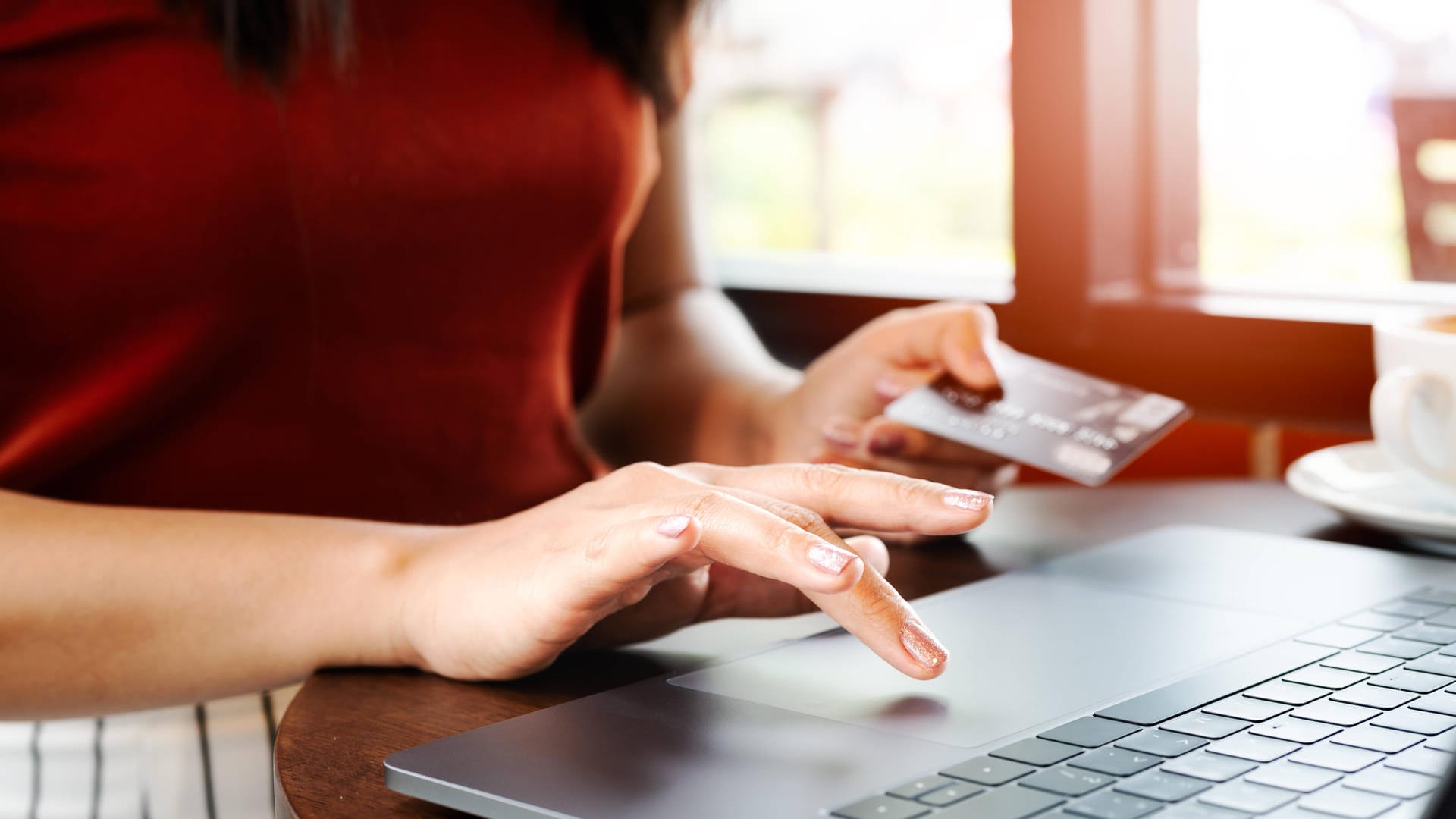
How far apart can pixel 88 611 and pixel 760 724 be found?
332mm

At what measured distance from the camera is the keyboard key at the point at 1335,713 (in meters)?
0.49

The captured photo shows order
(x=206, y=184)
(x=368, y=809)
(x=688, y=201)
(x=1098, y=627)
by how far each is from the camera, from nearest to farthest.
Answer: (x=368, y=809) → (x=1098, y=627) → (x=206, y=184) → (x=688, y=201)

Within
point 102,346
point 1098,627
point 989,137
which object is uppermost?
point 989,137

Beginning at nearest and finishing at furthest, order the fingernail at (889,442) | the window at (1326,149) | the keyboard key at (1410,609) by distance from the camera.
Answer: the keyboard key at (1410,609), the fingernail at (889,442), the window at (1326,149)

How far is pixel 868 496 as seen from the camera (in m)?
0.60

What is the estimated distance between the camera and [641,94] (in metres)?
1.08

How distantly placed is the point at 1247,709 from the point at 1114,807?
0.11 metres

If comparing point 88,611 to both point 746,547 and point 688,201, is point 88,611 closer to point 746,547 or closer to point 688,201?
point 746,547

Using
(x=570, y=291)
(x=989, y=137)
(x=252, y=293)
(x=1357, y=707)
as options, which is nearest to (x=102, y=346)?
(x=252, y=293)

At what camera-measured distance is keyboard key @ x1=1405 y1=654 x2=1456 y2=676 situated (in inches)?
21.6

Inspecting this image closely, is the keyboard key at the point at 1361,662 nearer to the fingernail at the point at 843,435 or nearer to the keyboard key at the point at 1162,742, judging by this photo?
the keyboard key at the point at 1162,742

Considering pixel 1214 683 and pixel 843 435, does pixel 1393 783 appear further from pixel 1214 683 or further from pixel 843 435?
pixel 843 435

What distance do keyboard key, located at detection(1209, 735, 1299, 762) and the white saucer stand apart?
13.5 inches

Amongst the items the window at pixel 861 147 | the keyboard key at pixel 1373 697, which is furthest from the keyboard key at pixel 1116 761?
the window at pixel 861 147
